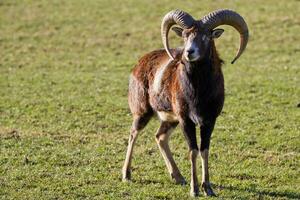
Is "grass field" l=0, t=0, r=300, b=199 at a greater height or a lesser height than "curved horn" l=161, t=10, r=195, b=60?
lesser

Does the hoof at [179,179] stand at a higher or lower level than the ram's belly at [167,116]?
lower

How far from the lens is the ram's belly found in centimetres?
1267

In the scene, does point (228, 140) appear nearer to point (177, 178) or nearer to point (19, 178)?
point (177, 178)

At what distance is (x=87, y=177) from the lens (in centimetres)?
1307

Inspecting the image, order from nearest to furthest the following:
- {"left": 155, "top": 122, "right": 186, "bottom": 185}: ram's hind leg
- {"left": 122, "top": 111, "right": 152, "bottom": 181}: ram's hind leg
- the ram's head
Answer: the ram's head
{"left": 155, "top": 122, "right": 186, "bottom": 185}: ram's hind leg
{"left": 122, "top": 111, "right": 152, "bottom": 181}: ram's hind leg

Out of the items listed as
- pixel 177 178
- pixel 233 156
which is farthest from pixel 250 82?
pixel 177 178

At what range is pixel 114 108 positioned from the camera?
19.1 meters

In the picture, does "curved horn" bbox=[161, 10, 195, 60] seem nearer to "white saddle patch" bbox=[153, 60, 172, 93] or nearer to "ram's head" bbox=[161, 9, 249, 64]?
"ram's head" bbox=[161, 9, 249, 64]

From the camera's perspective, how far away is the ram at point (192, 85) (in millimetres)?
11992

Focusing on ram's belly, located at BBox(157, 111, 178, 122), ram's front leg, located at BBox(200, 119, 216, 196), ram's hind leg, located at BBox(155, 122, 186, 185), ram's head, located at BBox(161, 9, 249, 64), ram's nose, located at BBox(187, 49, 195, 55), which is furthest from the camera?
ram's hind leg, located at BBox(155, 122, 186, 185)

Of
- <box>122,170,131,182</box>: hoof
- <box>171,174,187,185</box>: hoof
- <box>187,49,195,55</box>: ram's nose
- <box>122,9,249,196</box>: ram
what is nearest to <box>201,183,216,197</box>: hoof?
<box>122,9,249,196</box>: ram

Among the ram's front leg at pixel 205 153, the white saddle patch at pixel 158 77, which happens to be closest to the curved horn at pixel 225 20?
the white saddle patch at pixel 158 77

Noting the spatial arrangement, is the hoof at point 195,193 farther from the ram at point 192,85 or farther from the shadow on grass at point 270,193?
the shadow on grass at point 270,193

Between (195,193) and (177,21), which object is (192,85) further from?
(195,193)
